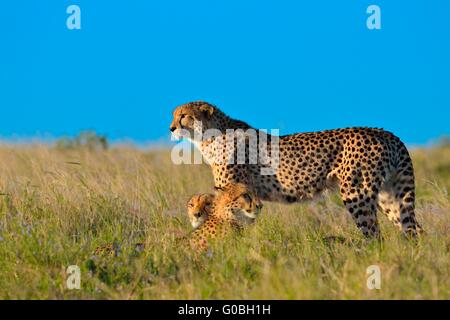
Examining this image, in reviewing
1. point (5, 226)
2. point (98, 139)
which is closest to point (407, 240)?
point (5, 226)

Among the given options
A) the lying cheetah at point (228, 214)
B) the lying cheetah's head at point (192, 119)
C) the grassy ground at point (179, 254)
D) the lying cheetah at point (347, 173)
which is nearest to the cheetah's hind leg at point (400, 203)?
the lying cheetah at point (347, 173)

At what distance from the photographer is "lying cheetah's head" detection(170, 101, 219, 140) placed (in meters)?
7.24

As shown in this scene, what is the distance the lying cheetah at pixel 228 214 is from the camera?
590 centimetres

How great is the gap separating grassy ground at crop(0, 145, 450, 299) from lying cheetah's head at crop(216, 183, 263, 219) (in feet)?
0.43

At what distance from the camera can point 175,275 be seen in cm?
524

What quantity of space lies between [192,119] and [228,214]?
58.0 inches

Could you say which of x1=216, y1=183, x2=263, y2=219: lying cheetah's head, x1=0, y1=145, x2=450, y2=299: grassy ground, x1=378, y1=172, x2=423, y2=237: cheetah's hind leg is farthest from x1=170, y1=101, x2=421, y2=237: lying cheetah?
x1=216, y1=183, x2=263, y2=219: lying cheetah's head

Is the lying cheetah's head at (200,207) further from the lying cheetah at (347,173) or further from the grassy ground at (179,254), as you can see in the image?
the lying cheetah at (347,173)

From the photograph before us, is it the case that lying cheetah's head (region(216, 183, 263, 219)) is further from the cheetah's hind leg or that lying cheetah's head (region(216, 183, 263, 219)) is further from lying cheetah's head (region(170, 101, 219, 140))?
the cheetah's hind leg

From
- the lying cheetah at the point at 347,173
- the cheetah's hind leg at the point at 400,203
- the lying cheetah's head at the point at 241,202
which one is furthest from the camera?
the cheetah's hind leg at the point at 400,203

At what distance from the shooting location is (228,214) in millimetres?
6027
